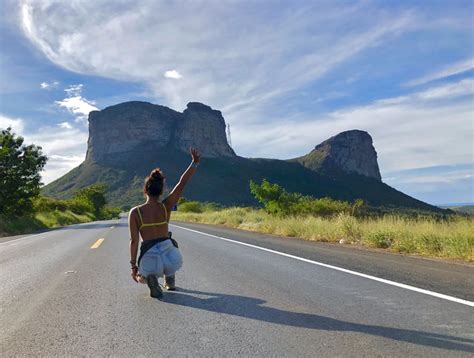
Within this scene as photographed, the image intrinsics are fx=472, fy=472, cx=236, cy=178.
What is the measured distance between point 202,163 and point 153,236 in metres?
118

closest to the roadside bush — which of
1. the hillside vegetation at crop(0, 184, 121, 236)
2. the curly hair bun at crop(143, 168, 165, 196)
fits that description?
the hillside vegetation at crop(0, 184, 121, 236)

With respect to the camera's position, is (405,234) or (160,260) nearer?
(160,260)

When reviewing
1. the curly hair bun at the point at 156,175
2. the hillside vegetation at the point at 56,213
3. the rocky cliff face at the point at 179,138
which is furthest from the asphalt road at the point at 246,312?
the rocky cliff face at the point at 179,138

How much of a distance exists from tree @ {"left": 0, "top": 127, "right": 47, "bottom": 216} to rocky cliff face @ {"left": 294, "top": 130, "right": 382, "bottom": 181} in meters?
102

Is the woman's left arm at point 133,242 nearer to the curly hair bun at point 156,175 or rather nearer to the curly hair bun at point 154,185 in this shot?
the curly hair bun at point 154,185

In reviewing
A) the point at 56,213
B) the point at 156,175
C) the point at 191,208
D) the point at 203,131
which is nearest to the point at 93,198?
the point at 191,208

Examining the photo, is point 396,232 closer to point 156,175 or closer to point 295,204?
point 156,175

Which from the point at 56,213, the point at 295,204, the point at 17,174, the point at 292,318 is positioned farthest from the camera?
the point at 56,213

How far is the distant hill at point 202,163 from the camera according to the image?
10719 cm

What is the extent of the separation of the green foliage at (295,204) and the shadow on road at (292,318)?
19.7 meters

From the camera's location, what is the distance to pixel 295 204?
28.2 m

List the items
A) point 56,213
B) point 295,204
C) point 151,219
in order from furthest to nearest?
1. point 56,213
2. point 295,204
3. point 151,219

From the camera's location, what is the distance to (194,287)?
23.1 ft

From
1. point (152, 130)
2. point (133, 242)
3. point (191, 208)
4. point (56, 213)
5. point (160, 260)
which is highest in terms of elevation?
point (152, 130)
